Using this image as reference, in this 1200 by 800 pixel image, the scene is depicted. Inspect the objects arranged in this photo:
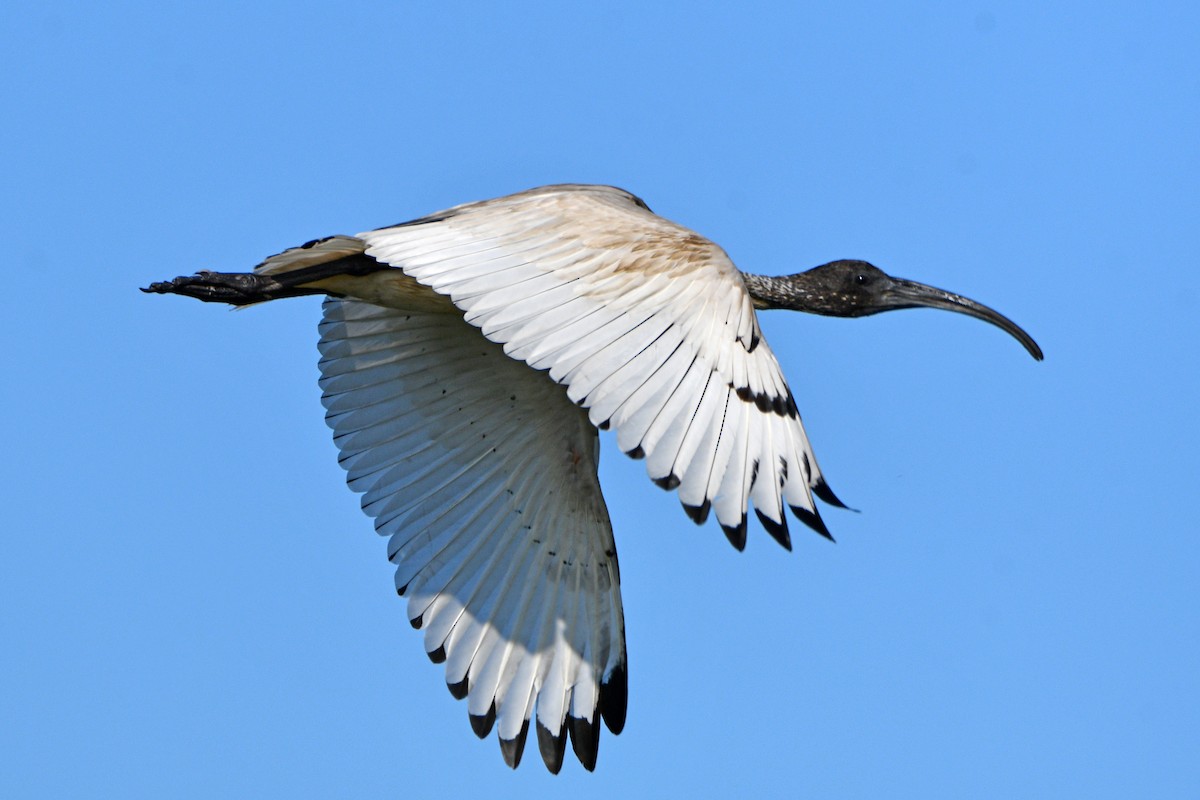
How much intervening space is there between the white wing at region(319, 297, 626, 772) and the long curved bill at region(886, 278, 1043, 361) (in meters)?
1.79

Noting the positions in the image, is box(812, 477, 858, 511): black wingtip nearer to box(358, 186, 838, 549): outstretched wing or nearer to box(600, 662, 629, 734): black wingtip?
box(358, 186, 838, 549): outstretched wing

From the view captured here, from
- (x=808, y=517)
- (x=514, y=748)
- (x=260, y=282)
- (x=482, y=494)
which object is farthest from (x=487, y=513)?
(x=808, y=517)

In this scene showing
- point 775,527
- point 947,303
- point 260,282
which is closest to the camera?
point 775,527

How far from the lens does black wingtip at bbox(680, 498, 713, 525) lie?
6004 mm

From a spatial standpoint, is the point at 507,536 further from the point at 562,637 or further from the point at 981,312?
the point at 981,312

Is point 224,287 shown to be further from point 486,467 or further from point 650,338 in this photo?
point 650,338

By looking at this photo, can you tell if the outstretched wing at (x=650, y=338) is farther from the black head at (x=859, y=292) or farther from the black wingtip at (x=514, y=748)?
the black wingtip at (x=514, y=748)

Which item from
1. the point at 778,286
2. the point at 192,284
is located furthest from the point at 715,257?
the point at 192,284

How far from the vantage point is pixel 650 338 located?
259 inches

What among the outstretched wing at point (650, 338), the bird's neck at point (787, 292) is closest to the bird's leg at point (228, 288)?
the outstretched wing at point (650, 338)

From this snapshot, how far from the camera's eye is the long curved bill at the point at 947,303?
884 cm

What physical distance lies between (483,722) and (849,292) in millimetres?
2995

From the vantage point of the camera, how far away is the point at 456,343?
935 cm

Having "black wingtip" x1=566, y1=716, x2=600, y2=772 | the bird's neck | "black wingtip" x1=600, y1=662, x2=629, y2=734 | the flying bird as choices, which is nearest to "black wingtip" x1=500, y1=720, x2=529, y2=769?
the flying bird
